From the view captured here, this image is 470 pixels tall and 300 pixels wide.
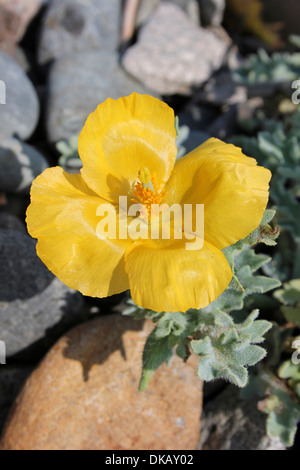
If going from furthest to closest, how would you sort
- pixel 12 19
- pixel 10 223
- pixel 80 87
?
pixel 12 19, pixel 80 87, pixel 10 223

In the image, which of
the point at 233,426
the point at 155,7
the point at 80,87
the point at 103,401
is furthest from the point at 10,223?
the point at 155,7

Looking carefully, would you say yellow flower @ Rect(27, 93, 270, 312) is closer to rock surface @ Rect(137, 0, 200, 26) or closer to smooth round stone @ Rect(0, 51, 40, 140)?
smooth round stone @ Rect(0, 51, 40, 140)

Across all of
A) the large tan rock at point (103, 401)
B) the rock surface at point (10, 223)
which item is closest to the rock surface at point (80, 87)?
the rock surface at point (10, 223)

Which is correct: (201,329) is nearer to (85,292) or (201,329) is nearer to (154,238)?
(154,238)

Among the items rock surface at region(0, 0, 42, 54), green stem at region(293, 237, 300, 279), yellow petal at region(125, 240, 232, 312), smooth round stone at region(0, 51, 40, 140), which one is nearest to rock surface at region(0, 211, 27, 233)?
smooth round stone at region(0, 51, 40, 140)

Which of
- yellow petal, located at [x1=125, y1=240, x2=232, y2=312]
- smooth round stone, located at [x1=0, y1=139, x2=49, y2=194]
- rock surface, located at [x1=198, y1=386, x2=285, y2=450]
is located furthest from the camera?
smooth round stone, located at [x1=0, y1=139, x2=49, y2=194]

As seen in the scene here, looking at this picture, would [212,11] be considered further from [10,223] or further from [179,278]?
[179,278]

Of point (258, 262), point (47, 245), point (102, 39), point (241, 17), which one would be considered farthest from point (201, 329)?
point (241, 17)
